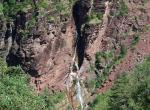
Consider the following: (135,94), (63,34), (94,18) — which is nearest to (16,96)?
(135,94)

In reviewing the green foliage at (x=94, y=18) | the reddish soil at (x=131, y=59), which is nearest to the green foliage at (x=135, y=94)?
the reddish soil at (x=131, y=59)

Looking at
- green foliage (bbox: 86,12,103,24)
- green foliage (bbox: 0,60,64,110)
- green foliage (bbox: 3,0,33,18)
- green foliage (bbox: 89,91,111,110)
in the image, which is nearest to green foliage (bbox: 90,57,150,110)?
green foliage (bbox: 89,91,111,110)

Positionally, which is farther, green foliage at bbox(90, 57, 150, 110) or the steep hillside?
the steep hillside

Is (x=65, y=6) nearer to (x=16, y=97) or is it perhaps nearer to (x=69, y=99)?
(x=69, y=99)

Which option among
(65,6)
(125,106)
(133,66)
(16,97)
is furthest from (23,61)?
(16,97)

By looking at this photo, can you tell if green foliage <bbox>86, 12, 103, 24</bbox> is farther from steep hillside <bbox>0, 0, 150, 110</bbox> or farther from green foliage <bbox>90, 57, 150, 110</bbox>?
green foliage <bbox>90, 57, 150, 110</bbox>

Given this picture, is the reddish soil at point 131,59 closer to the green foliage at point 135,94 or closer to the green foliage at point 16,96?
the green foliage at point 135,94
